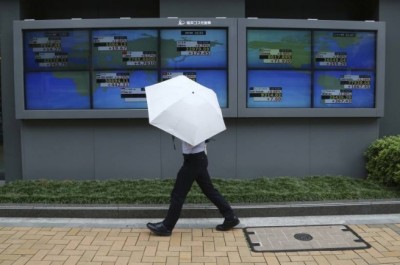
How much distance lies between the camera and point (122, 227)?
5.56 meters

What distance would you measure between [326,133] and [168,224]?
380 cm

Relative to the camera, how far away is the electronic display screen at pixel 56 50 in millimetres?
7438

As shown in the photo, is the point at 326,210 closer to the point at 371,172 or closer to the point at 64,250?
the point at 371,172

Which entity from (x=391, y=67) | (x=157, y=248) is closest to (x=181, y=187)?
(x=157, y=248)

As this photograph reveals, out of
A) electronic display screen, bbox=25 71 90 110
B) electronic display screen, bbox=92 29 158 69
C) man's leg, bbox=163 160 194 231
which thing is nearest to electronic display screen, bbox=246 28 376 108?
electronic display screen, bbox=92 29 158 69

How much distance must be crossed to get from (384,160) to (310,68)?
1.97 metres

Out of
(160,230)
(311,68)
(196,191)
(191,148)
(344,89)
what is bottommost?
(160,230)

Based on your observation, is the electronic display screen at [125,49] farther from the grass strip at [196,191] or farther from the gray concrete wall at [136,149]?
the grass strip at [196,191]

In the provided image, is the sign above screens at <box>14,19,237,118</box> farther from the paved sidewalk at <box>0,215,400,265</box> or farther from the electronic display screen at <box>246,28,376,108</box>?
the paved sidewalk at <box>0,215,400,265</box>

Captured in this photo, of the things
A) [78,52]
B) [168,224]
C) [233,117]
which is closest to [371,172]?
[233,117]

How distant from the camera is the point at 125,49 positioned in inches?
293

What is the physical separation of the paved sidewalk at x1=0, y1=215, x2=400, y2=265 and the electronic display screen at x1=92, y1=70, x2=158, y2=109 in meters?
2.36

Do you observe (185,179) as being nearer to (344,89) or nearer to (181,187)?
(181,187)

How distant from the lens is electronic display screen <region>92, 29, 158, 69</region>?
7.41m
